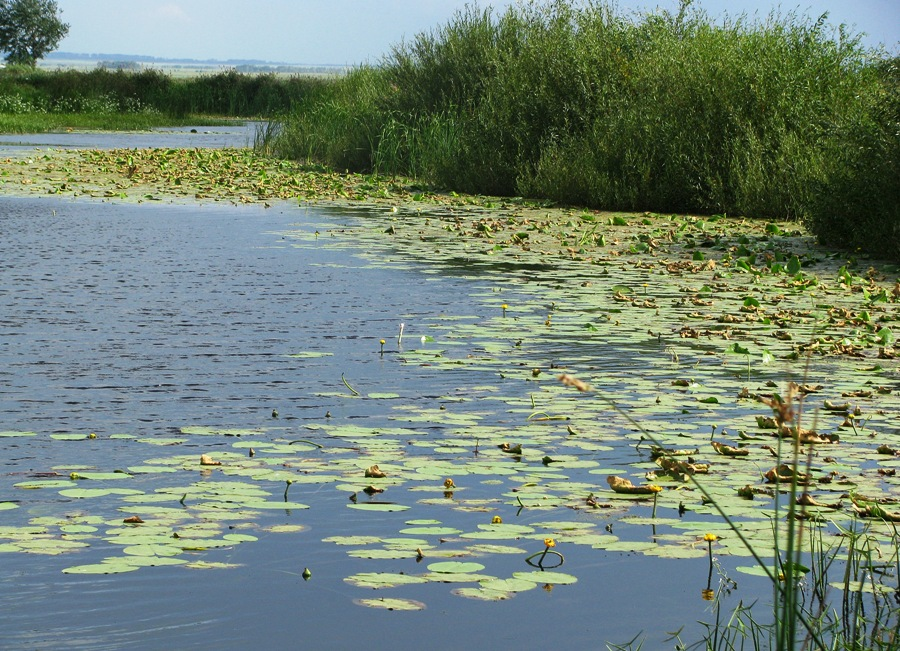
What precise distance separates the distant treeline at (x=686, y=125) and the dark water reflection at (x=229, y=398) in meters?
5.65

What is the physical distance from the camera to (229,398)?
7.20m

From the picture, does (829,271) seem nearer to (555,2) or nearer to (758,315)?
(758,315)

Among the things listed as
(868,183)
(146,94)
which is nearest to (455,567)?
(868,183)

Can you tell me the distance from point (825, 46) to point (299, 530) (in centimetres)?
1725

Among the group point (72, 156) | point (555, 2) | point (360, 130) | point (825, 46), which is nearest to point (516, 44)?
point (555, 2)

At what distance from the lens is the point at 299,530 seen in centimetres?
489

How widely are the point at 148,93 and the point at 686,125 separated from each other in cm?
4672

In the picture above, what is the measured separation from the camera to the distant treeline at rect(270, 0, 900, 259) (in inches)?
630

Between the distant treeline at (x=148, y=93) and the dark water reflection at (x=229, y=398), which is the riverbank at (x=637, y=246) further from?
the distant treeline at (x=148, y=93)

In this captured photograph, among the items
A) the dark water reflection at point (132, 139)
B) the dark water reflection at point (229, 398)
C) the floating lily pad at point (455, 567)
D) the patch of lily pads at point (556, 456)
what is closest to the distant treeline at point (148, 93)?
the dark water reflection at point (132, 139)

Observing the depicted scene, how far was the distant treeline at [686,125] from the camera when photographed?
16000 mm

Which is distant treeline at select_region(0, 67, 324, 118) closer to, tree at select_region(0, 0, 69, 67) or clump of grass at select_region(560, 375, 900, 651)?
tree at select_region(0, 0, 69, 67)

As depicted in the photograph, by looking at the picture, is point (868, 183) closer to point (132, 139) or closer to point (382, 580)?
point (382, 580)

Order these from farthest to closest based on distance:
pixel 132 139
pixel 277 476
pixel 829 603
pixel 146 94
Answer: pixel 146 94 → pixel 132 139 → pixel 277 476 → pixel 829 603
